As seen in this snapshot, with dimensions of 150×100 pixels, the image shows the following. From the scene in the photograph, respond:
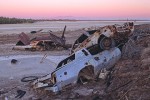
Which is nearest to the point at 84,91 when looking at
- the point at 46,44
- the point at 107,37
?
the point at 107,37

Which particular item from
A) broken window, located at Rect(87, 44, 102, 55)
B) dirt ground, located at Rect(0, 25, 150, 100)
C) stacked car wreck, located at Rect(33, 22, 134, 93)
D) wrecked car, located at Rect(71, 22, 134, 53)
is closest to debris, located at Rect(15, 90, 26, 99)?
dirt ground, located at Rect(0, 25, 150, 100)

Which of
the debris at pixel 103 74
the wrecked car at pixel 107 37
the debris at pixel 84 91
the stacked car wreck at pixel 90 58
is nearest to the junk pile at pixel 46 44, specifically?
the stacked car wreck at pixel 90 58

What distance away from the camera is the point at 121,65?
49.1ft

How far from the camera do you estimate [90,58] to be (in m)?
14.1

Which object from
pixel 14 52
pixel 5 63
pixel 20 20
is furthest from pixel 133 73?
pixel 20 20

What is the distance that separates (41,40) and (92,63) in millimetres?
13351

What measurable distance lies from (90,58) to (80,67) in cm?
72

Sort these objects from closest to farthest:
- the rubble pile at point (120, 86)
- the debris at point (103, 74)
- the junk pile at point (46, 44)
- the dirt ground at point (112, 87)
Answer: the rubble pile at point (120, 86), the dirt ground at point (112, 87), the debris at point (103, 74), the junk pile at point (46, 44)

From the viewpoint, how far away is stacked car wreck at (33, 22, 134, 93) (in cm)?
1316

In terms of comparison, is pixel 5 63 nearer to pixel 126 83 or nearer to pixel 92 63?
pixel 92 63

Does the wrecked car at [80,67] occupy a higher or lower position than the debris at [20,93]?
higher

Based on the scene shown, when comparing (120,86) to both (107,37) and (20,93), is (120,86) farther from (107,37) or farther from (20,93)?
(107,37)

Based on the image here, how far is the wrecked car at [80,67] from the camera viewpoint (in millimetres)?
13086

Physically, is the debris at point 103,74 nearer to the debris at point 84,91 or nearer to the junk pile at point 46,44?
the debris at point 84,91
